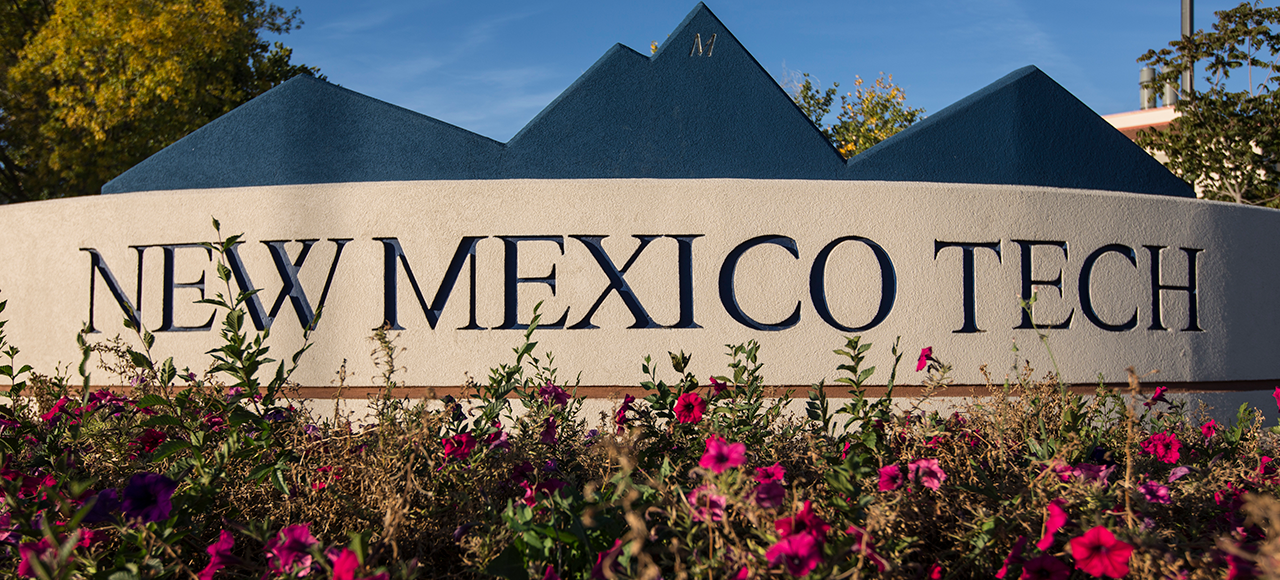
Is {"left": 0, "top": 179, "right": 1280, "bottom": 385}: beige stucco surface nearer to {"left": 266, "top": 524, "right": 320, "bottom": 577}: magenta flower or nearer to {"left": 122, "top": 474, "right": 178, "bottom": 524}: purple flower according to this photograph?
{"left": 122, "top": 474, "right": 178, "bottom": 524}: purple flower

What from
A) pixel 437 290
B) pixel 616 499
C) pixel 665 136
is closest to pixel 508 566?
pixel 616 499

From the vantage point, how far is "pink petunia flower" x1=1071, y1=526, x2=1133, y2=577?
1360 millimetres

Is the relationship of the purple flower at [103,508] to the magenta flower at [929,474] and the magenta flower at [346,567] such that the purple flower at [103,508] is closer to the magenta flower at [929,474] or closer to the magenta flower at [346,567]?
the magenta flower at [346,567]

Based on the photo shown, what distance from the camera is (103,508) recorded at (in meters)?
1.57

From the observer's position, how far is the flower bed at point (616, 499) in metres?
1.41

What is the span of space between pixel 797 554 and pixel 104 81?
59.9 feet

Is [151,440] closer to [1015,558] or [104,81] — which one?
[1015,558]

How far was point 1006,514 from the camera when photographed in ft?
5.77

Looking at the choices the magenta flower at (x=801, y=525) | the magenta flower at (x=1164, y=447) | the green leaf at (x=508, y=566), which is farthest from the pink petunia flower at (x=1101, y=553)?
the magenta flower at (x=1164, y=447)

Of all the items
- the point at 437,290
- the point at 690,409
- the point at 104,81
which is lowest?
the point at 690,409

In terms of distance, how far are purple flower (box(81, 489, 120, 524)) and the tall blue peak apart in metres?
3.82

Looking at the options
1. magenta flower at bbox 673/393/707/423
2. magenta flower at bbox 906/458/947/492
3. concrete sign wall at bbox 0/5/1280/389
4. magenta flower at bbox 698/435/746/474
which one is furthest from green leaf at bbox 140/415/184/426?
concrete sign wall at bbox 0/5/1280/389

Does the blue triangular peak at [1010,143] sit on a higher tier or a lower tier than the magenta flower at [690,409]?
higher

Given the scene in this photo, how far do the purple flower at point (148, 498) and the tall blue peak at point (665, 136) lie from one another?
383 centimetres
